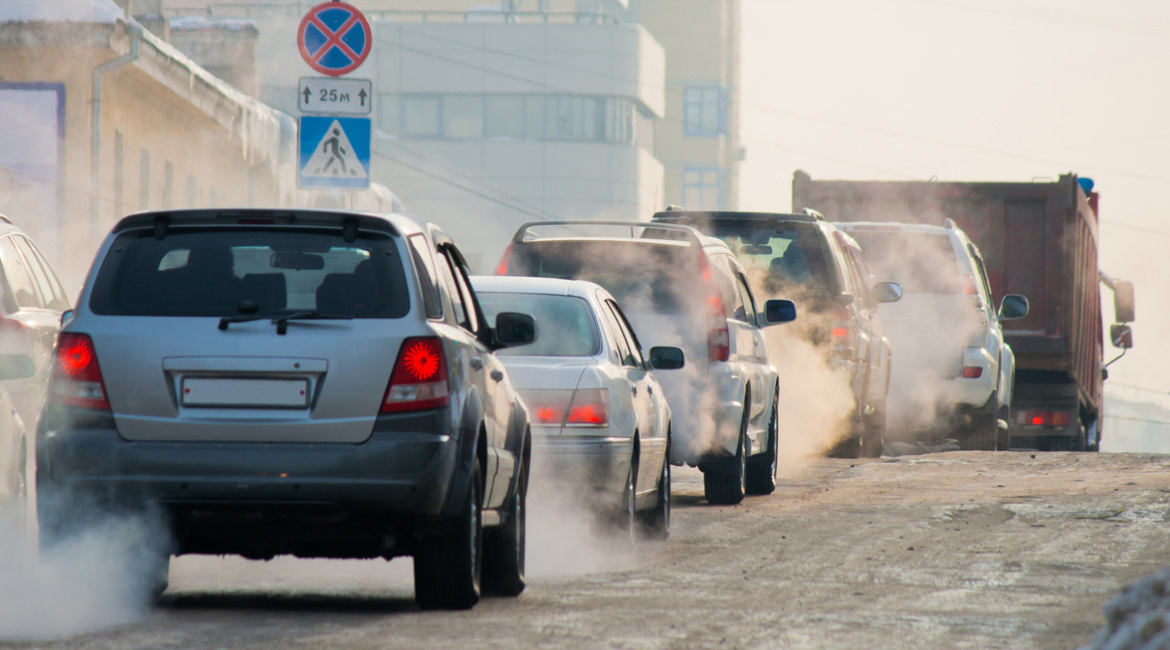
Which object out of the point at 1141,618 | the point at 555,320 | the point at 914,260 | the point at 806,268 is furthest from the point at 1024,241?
the point at 1141,618

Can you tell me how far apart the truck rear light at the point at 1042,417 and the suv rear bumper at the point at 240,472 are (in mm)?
17271

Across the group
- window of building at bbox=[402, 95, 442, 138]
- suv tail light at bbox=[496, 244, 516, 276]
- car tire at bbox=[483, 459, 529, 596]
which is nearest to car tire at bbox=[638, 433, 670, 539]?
suv tail light at bbox=[496, 244, 516, 276]

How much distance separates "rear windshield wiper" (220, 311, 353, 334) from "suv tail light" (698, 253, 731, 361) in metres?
5.76

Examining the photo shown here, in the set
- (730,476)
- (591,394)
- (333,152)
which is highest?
(333,152)

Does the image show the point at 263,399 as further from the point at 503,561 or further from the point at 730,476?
the point at 730,476

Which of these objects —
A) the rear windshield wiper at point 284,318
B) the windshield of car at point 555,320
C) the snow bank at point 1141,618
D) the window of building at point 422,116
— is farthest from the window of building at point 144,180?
the window of building at point 422,116

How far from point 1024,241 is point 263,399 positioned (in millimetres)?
17835

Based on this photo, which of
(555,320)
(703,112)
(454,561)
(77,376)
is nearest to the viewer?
(77,376)

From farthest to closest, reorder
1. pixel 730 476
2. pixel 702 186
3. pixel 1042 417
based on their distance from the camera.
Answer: pixel 702 186, pixel 1042 417, pixel 730 476

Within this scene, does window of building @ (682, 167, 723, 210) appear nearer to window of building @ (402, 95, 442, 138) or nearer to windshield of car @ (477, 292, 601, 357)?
window of building @ (402, 95, 442, 138)

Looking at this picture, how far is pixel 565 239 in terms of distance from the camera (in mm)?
13031

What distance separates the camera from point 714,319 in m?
12.8

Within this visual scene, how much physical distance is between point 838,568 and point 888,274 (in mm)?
11201

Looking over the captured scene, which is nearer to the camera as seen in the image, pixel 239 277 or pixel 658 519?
pixel 239 277
